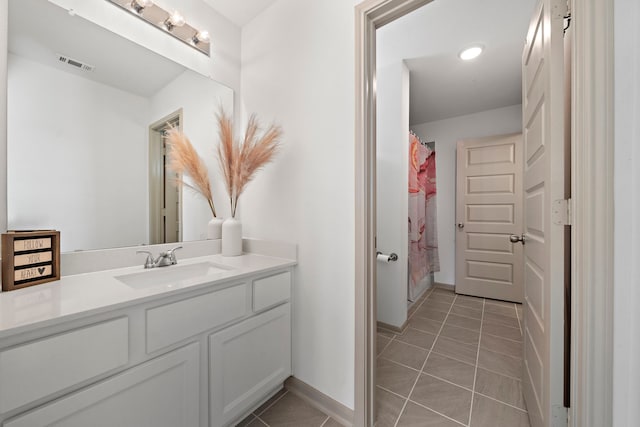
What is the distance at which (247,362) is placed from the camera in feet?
3.84

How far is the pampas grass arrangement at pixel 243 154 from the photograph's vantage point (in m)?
1.44

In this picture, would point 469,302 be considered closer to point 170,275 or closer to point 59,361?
point 170,275

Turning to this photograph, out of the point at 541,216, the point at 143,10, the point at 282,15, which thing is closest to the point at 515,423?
the point at 541,216

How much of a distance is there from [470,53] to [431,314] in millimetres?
2518

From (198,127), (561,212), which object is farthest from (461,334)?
Answer: (198,127)

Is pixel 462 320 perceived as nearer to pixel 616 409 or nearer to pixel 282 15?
pixel 616 409

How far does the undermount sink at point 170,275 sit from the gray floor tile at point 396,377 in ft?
4.08

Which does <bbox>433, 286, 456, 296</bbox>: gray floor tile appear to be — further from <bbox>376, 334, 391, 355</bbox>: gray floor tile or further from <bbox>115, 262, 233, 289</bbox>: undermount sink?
<bbox>115, 262, 233, 289</bbox>: undermount sink

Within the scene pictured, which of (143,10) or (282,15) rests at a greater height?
(282,15)

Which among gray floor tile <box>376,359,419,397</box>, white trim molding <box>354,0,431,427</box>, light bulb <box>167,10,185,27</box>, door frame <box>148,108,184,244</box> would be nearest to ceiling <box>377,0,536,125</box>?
white trim molding <box>354,0,431,427</box>

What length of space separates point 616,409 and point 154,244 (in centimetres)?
192

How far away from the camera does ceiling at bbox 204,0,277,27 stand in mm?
1578

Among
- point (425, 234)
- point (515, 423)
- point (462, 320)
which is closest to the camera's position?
point (515, 423)

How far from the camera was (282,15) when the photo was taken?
1.52 m
